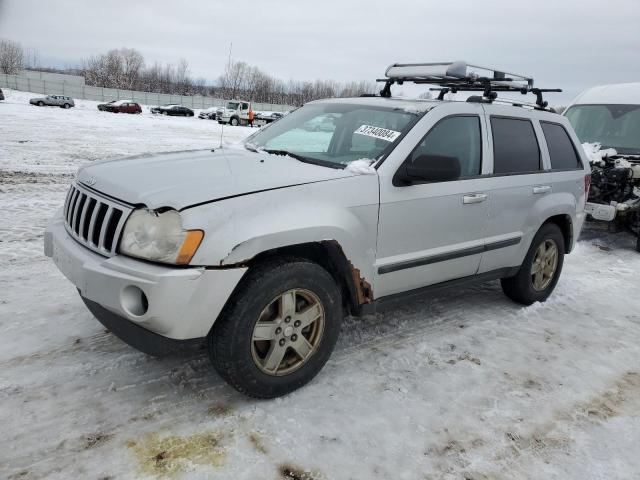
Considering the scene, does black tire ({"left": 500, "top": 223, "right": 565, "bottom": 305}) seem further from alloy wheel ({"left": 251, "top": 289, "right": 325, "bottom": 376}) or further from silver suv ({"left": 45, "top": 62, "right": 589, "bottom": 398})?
alloy wheel ({"left": 251, "top": 289, "right": 325, "bottom": 376})

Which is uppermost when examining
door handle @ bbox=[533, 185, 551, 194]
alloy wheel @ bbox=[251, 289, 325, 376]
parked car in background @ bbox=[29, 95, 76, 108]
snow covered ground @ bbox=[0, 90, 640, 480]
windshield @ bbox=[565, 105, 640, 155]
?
windshield @ bbox=[565, 105, 640, 155]

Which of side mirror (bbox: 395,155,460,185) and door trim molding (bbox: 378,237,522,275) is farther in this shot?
door trim molding (bbox: 378,237,522,275)

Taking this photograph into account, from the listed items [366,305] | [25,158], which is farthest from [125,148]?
[366,305]

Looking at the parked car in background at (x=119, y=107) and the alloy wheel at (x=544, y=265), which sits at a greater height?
the alloy wheel at (x=544, y=265)

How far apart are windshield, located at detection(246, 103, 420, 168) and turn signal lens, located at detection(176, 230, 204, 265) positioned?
3.91ft

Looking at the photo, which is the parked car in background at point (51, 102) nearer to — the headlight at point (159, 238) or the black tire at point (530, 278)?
the black tire at point (530, 278)

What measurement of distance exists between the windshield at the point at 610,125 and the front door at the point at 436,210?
5.42 m

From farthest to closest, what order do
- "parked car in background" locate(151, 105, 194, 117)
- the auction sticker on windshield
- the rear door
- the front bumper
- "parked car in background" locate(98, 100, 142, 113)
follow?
1. "parked car in background" locate(151, 105, 194, 117)
2. "parked car in background" locate(98, 100, 142, 113)
3. the rear door
4. the auction sticker on windshield
5. the front bumper

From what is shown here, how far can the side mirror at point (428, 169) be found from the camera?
3.15 meters

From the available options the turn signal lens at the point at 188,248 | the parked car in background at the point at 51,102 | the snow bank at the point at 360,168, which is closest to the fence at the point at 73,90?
the parked car in background at the point at 51,102

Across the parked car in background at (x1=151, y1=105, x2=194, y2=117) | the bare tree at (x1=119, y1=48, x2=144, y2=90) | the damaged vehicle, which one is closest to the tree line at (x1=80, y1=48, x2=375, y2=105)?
the bare tree at (x1=119, y1=48, x2=144, y2=90)

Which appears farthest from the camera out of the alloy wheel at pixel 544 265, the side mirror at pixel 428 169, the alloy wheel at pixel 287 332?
the alloy wheel at pixel 544 265

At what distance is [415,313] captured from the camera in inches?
173

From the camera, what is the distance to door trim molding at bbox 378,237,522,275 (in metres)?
3.36
